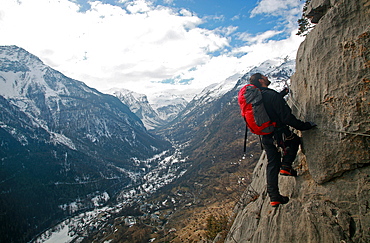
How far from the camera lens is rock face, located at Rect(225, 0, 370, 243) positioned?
4641mm

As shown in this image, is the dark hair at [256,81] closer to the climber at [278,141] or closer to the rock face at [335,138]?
the climber at [278,141]

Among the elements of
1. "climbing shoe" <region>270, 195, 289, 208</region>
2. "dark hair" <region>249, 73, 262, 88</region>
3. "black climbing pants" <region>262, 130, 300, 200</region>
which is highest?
"dark hair" <region>249, 73, 262, 88</region>

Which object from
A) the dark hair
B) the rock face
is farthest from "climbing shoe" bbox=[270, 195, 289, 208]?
the dark hair

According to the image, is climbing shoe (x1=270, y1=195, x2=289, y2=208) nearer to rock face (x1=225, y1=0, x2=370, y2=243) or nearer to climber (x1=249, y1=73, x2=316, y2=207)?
climber (x1=249, y1=73, x2=316, y2=207)

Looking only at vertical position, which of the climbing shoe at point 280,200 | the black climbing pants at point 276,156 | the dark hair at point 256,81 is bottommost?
the climbing shoe at point 280,200

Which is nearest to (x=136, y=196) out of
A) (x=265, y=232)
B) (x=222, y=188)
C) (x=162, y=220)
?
(x=162, y=220)

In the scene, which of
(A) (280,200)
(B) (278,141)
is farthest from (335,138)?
(A) (280,200)

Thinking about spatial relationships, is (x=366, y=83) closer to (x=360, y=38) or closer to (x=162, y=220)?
(x=360, y=38)

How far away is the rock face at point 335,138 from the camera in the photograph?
4.64 m

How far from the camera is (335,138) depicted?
16.8 ft

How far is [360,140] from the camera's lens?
4727mm

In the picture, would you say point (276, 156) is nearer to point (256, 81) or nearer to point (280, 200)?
point (280, 200)

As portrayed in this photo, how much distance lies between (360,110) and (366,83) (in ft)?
2.06

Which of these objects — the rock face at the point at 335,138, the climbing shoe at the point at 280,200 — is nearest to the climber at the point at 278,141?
the climbing shoe at the point at 280,200
